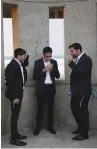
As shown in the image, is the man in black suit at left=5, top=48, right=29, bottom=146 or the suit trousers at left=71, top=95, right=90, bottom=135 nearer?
the man in black suit at left=5, top=48, right=29, bottom=146

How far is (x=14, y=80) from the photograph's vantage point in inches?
233

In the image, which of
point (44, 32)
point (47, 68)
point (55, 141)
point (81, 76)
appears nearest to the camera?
point (81, 76)

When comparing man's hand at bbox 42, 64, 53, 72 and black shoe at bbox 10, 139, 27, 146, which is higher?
man's hand at bbox 42, 64, 53, 72

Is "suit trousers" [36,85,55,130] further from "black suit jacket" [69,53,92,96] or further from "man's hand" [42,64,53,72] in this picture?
"black suit jacket" [69,53,92,96]

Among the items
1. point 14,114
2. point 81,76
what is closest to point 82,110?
point 81,76

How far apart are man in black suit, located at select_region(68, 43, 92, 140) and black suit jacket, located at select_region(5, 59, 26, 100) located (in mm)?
869

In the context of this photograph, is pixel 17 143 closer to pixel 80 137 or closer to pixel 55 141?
pixel 55 141

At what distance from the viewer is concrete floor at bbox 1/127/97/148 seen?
610 centimetres

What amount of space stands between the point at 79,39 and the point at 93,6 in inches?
26.1

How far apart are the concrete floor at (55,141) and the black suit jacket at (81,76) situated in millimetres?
815

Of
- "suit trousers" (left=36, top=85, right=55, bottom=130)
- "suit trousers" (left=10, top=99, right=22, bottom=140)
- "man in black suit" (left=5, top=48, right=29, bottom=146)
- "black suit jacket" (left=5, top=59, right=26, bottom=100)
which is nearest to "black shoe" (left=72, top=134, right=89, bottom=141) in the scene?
"suit trousers" (left=36, top=85, right=55, bottom=130)

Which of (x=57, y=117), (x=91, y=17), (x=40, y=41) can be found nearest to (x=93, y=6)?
(x=91, y=17)

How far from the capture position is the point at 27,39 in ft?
23.3

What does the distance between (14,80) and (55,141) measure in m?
1.31
